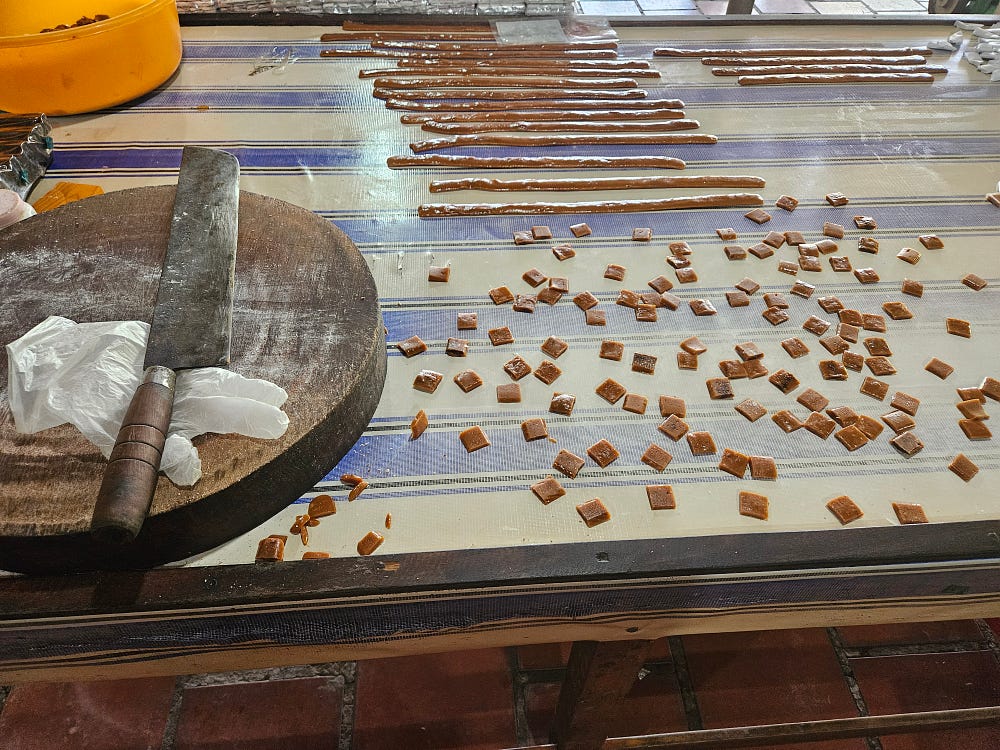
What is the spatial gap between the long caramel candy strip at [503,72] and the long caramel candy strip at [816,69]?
0.86 feet

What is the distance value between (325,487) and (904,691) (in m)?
1.69

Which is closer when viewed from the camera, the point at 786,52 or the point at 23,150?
the point at 23,150

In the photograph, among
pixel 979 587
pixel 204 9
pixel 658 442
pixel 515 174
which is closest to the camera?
pixel 979 587

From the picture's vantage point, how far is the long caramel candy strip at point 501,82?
2.20 m

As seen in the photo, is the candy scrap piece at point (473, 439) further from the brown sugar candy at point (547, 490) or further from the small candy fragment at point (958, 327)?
the small candy fragment at point (958, 327)

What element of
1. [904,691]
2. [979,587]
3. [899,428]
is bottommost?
[904,691]

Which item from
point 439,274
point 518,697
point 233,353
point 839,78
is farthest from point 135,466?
point 839,78

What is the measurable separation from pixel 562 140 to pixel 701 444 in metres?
1.10

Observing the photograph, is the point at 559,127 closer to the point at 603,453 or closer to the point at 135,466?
the point at 603,453

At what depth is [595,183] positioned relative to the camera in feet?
6.03

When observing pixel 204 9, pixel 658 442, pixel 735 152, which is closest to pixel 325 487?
pixel 658 442

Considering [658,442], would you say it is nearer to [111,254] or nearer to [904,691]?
[111,254]

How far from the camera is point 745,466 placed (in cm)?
120

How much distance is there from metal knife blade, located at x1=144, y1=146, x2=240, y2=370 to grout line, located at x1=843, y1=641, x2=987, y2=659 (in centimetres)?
185
